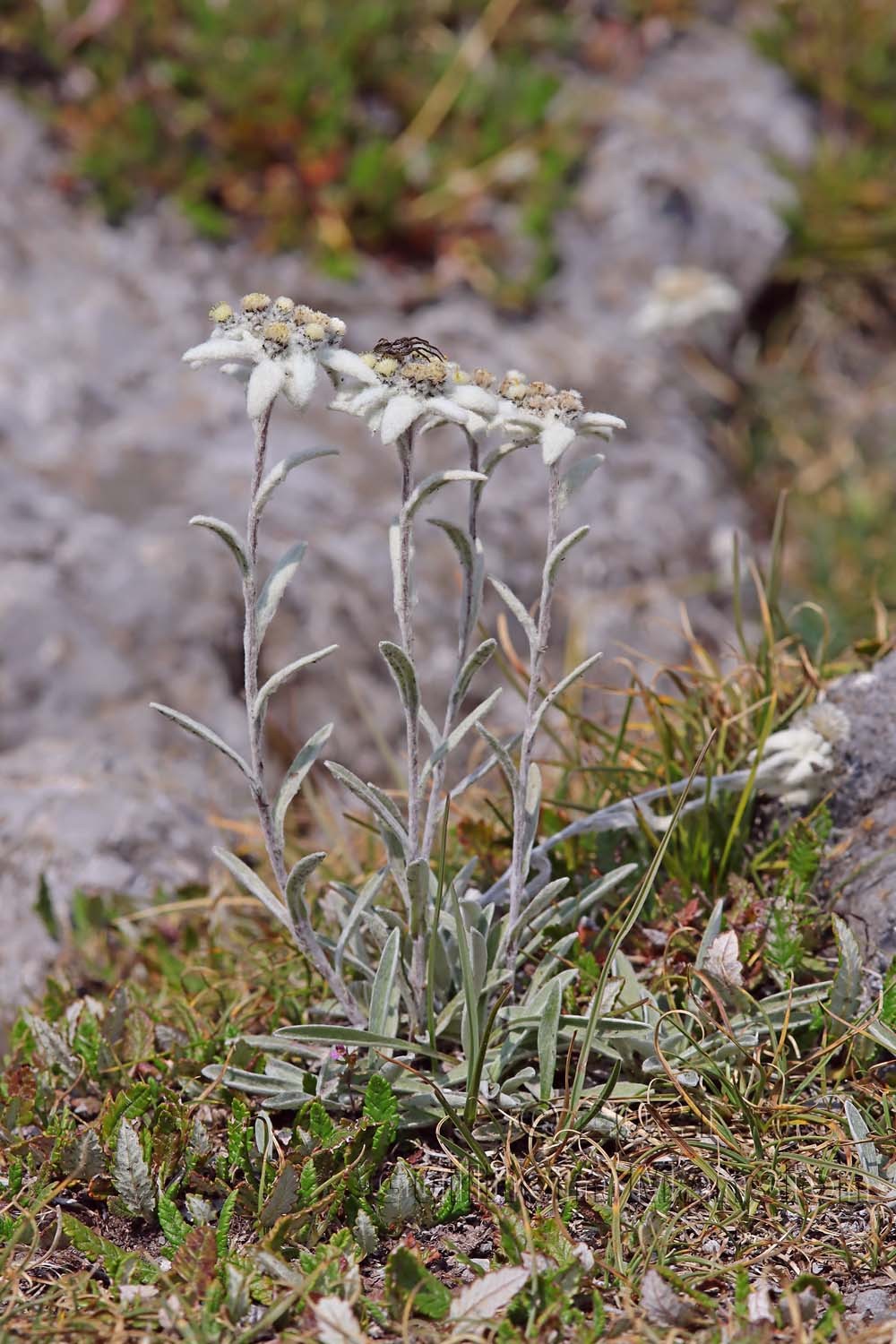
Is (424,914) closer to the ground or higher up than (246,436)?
closer to the ground

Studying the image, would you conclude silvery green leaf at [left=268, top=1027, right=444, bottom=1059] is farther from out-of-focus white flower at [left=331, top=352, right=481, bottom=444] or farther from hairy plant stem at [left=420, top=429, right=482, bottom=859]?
out-of-focus white flower at [left=331, top=352, right=481, bottom=444]

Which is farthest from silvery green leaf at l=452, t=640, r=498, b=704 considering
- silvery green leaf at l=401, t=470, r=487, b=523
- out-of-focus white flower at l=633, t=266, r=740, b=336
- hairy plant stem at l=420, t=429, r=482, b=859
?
out-of-focus white flower at l=633, t=266, r=740, b=336

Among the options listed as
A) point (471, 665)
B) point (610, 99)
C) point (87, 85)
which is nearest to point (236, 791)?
point (471, 665)

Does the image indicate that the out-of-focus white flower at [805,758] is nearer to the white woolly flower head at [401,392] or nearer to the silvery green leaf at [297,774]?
the silvery green leaf at [297,774]

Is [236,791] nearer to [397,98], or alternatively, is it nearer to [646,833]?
[646,833]

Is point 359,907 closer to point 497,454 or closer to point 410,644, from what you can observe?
point 410,644

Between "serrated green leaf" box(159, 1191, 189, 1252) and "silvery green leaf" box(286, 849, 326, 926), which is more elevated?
"silvery green leaf" box(286, 849, 326, 926)

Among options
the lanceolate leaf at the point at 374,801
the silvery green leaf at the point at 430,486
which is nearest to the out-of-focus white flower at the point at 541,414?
the silvery green leaf at the point at 430,486

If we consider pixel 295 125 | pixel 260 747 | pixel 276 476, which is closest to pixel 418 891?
pixel 260 747
